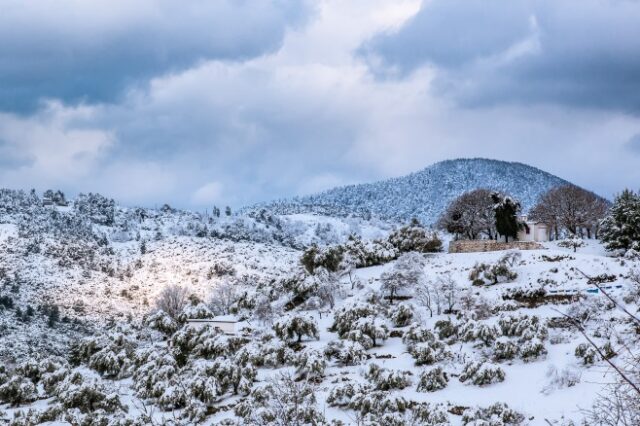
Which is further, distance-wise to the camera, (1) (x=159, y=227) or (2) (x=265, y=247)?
(1) (x=159, y=227)

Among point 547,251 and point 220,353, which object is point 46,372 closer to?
point 220,353

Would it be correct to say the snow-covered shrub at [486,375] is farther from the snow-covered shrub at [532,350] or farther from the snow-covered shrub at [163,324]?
the snow-covered shrub at [163,324]

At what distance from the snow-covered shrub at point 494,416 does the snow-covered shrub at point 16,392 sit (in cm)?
2575

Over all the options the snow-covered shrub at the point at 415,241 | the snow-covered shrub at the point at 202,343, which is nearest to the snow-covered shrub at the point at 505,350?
the snow-covered shrub at the point at 202,343

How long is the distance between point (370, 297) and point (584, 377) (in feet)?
69.6

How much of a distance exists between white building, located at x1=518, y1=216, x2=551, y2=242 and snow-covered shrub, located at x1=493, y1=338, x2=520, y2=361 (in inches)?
1398

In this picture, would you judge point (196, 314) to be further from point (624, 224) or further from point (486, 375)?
point (624, 224)

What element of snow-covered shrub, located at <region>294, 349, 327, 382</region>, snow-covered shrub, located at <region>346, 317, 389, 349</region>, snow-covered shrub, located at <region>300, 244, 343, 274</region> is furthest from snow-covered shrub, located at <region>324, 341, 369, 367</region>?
snow-covered shrub, located at <region>300, 244, 343, 274</region>

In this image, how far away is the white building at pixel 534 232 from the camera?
67819 mm

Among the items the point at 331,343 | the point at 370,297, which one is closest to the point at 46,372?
the point at 331,343

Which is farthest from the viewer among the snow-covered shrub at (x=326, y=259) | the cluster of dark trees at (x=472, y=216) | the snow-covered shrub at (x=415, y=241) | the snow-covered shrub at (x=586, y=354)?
the cluster of dark trees at (x=472, y=216)

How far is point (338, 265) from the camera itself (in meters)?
58.4

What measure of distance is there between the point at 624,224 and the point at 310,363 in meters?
32.2

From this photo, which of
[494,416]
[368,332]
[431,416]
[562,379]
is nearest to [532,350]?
[562,379]
